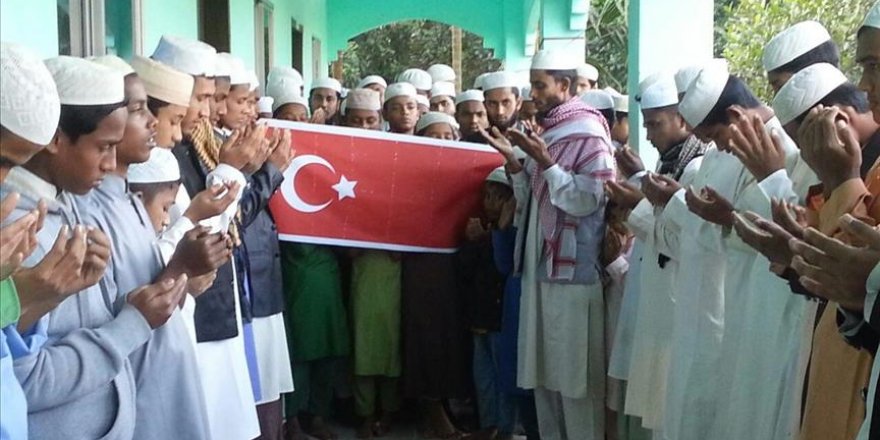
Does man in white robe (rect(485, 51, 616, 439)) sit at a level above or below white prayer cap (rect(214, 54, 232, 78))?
below

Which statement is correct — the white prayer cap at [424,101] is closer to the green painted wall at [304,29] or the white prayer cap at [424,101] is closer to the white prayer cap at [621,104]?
the white prayer cap at [621,104]

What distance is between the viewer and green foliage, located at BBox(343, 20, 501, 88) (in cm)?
2967

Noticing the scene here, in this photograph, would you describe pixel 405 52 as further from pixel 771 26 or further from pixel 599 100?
pixel 599 100

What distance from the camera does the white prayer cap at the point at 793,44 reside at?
3656 millimetres

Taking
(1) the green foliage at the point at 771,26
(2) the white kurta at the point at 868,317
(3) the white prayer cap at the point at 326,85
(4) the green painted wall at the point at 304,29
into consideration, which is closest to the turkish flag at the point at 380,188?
(3) the white prayer cap at the point at 326,85

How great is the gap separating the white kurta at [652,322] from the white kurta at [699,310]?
264mm

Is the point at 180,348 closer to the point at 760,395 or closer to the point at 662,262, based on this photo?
the point at 760,395

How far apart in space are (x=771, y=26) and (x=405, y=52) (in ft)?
63.6

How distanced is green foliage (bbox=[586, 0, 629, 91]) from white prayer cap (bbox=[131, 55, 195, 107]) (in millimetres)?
13161

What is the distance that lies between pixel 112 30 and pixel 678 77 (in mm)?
2638

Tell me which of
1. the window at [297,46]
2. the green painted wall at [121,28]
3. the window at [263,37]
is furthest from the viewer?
the window at [297,46]

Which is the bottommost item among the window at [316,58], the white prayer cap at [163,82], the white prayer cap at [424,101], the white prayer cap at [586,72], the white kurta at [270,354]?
the white kurta at [270,354]

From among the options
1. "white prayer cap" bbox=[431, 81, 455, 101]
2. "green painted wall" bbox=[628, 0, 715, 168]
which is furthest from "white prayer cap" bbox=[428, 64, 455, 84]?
"green painted wall" bbox=[628, 0, 715, 168]

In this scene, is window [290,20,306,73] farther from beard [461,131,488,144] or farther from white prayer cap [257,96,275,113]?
beard [461,131,488,144]
